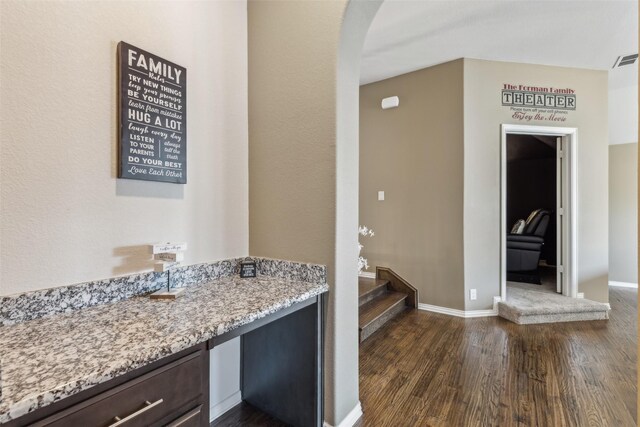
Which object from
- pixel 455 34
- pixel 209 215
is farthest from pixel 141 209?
pixel 455 34

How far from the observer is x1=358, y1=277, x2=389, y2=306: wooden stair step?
10.8ft

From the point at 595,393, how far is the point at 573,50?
328 cm

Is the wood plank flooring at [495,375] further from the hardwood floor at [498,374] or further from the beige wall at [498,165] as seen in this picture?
the beige wall at [498,165]

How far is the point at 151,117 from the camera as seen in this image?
1315 mm

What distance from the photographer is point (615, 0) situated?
2.37m

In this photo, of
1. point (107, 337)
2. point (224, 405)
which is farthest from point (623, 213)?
point (107, 337)

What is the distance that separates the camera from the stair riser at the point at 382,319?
9.17 ft

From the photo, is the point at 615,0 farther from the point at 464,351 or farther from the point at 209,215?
the point at 209,215

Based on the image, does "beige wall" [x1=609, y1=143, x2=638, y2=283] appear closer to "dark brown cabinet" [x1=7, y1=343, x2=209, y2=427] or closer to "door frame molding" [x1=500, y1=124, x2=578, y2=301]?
"door frame molding" [x1=500, y1=124, x2=578, y2=301]

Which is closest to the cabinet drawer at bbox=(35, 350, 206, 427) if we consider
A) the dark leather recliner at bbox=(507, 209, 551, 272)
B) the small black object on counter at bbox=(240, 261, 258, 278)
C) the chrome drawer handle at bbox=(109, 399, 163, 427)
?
the chrome drawer handle at bbox=(109, 399, 163, 427)

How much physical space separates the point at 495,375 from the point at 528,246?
3.08m

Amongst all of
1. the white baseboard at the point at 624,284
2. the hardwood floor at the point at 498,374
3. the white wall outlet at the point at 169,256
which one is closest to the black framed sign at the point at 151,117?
the white wall outlet at the point at 169,256

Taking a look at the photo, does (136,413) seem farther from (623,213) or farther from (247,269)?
(623,213)

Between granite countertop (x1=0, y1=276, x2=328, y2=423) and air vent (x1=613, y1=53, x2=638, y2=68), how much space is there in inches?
174
